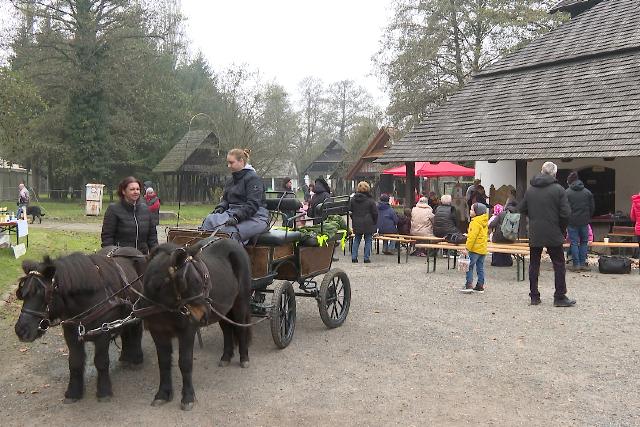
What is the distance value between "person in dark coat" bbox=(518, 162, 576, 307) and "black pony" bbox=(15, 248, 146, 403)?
5846 mm

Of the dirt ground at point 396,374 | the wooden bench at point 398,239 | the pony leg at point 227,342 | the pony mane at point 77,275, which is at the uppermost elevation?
the pony mane at point 77,275

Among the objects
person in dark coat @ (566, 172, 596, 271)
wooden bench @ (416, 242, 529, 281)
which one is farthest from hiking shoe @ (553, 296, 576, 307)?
person in dark coat @ (566, 172, 596, 271)

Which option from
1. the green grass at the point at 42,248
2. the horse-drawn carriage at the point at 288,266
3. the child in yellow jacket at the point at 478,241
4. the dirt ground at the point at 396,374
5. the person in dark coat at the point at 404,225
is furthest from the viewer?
the person in dark coat at the point at 404,225

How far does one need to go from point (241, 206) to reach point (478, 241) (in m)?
4.98

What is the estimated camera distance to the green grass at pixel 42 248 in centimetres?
1066

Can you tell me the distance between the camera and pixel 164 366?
5.00m

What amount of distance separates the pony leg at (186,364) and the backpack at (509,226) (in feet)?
30.8

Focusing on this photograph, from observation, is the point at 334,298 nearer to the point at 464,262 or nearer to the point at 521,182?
the point at 464,262

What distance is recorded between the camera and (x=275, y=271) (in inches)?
271

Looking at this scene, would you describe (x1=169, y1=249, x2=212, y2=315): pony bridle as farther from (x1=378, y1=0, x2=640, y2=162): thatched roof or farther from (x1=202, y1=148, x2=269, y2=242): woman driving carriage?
(x1=378, y1=0, x2=640, y2=162): thatched roof

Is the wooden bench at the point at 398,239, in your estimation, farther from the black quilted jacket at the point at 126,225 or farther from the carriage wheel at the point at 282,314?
the black quilted jacket at the point at 126,225

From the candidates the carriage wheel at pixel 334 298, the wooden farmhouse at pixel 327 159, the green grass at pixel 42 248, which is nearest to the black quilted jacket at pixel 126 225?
the carriage wheel at pixel 334 298

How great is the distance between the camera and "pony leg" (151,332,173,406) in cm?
494

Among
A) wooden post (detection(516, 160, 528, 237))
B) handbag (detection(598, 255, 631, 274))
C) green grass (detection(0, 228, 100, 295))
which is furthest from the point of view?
wooden post (detection(516, 160, 528, 237))
